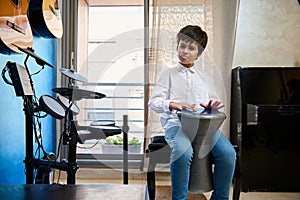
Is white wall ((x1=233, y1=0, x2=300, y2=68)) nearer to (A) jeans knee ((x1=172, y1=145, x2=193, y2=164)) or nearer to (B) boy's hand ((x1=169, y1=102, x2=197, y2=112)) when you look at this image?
(B) boy's hand ((x1=169, y1=102, x2=197, y2=112))

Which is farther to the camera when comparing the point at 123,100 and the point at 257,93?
the point at 123,100

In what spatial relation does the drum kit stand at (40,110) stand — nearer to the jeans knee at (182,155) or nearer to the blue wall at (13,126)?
the blue wall at (13,126)

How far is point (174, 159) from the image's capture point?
4.90 ft

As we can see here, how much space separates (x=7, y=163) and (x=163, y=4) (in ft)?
5.77

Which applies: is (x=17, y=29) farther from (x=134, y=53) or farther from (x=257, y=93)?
(x=257, y=93)

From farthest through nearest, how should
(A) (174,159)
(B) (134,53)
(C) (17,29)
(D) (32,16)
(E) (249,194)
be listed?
(B) (134,53)
(E) (249,194)
(D) (32,16)
(A) (174,159)
(C) (17,29)

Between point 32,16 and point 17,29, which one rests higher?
point 32,16

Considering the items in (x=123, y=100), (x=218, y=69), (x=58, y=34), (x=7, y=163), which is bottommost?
(x=7, y=163)

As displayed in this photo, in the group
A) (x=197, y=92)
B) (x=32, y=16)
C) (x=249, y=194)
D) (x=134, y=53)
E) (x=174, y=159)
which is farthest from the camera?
(x=134, y=53)

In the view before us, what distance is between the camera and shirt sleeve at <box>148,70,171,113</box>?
1.61 metres

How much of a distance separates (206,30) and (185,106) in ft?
4.16

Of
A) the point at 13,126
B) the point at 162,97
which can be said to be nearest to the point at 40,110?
the point at 13,126

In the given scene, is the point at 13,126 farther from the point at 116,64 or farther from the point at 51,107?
the point at 116,64

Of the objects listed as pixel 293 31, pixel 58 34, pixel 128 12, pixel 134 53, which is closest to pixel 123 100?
pixel 134 53
